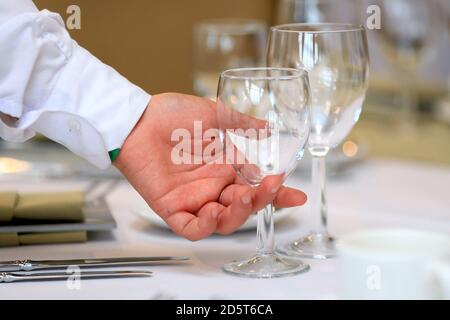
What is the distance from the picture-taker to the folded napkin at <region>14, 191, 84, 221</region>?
3.12 feet

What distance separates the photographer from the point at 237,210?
2.62ft

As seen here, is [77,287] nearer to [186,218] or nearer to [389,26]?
[186,218]

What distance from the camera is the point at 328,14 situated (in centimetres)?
171

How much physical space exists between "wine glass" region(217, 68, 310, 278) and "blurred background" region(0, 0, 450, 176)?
412 mm

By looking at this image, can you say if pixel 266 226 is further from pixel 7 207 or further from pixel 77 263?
pixel 7 207

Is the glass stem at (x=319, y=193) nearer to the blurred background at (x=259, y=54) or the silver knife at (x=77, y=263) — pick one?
the silver knife at (x=77, y=263)

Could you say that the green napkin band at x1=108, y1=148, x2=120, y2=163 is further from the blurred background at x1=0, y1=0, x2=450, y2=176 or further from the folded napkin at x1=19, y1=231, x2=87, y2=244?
the blurred background at x1=0, y1=0, x2=450, y2=176

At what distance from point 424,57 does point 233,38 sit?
45 centimetres

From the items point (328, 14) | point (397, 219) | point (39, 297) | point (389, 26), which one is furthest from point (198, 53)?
point (39, 297)

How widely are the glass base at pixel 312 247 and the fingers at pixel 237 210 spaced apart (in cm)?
11

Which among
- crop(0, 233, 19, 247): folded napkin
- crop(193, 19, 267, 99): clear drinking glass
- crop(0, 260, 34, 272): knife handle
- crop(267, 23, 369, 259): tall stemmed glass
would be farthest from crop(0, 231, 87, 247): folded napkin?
crop(193, 19, 267, 99): clear drinking glass

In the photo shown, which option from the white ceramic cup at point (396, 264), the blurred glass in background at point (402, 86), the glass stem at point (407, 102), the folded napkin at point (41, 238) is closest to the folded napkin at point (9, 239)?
the folded napkin at point (41, 238)

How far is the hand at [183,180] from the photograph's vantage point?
82cm
